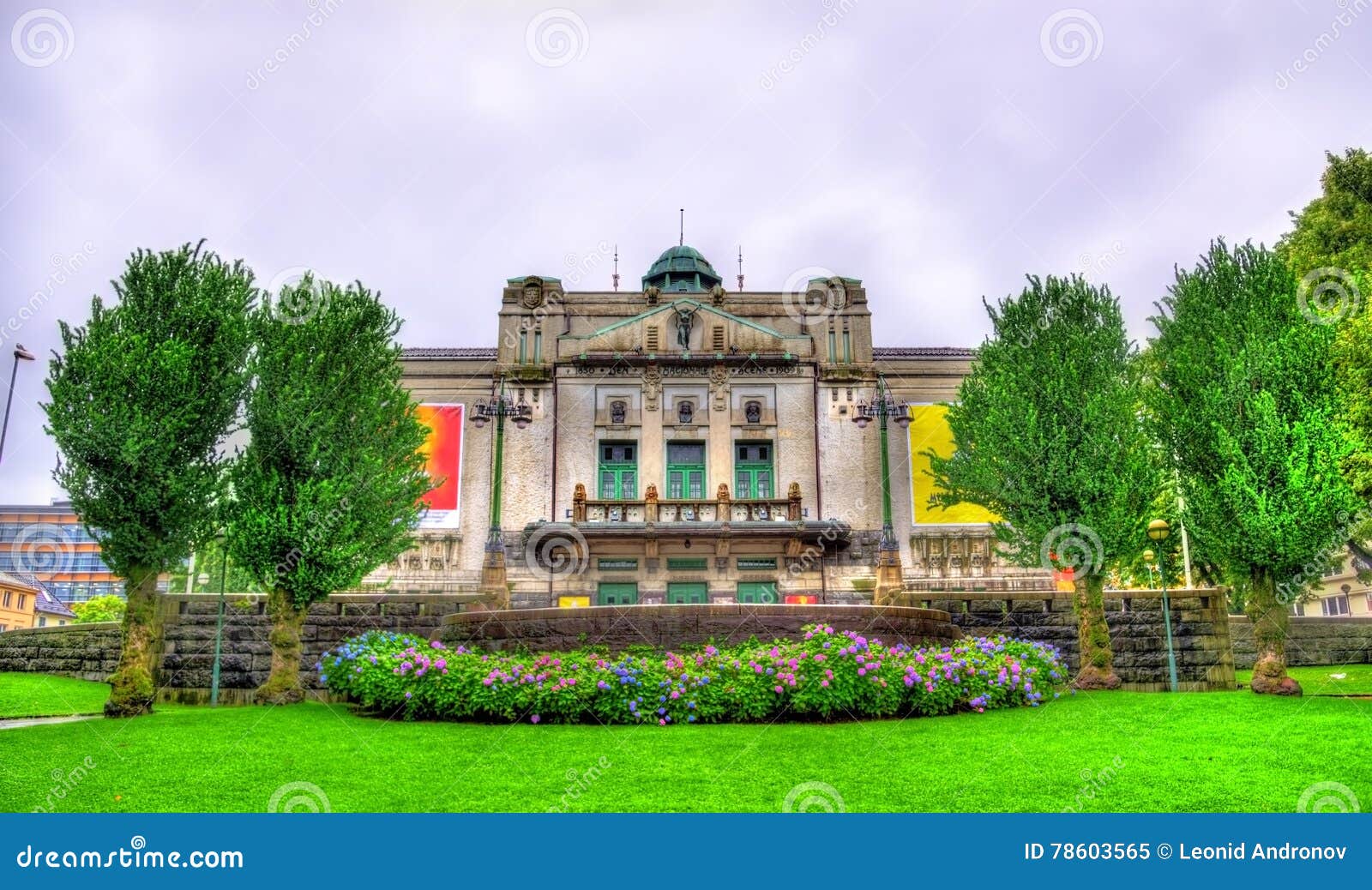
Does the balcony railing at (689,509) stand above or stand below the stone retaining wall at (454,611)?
above

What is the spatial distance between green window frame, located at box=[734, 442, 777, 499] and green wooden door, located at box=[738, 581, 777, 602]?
3234 millimetres

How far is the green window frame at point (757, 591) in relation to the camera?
30.0 metres

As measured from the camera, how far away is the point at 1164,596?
19453 mm

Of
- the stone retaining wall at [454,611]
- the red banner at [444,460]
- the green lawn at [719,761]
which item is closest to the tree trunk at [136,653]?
the green lawn at [719,761]

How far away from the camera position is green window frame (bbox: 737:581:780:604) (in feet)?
98.5

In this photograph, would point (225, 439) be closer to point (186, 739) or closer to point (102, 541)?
point (102, 541)

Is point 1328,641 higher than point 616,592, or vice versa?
point 616,592

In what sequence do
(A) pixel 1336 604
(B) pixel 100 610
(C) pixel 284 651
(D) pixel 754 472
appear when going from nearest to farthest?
(C) pixel 284 651 < (D) pixel 754 472 < (A) pixel 1336 604 < (B) pixel 100 610

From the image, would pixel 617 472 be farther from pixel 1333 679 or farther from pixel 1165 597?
pixel 1333 679

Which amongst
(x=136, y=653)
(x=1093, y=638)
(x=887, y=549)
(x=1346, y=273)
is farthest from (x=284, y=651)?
(x=1346, y=273)

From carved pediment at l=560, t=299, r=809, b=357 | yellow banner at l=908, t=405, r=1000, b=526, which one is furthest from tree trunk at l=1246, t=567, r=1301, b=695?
carved pediment at l=560, t=299, r=809, b=357

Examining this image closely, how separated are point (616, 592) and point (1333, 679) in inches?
784

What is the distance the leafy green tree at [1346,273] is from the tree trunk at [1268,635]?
371 centimetres

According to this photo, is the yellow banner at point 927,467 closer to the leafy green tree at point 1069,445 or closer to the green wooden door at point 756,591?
the green wooden door at point 756,591
